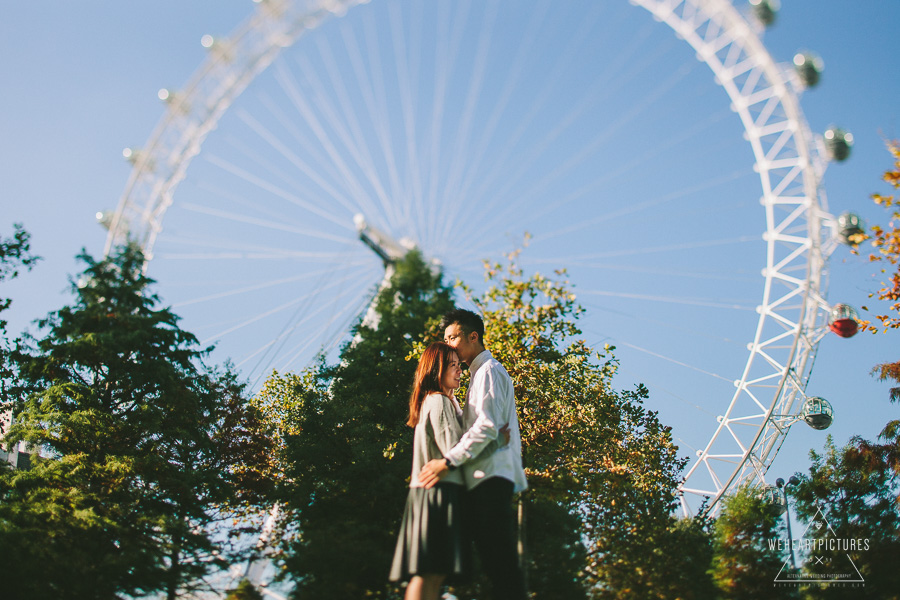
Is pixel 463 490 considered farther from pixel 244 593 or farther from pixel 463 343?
pixel 244 593

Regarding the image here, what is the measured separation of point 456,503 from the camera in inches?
147

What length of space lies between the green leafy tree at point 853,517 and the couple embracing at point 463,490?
402cm

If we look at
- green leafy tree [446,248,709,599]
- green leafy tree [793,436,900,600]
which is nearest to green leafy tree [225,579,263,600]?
green leafy tree [446,248,709,599]

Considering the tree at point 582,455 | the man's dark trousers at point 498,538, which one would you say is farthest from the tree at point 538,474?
the man's dark trousers at point 498,538

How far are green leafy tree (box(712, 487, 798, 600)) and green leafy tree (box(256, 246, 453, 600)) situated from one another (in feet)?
14.1

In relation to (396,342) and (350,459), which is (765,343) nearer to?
(396,342)

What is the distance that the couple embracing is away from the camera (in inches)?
140

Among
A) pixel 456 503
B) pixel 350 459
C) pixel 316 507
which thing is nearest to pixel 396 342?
pixel 350 459

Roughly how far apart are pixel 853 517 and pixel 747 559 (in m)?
4.39

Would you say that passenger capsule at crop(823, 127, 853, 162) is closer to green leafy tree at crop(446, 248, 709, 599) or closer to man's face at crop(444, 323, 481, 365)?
green leafy tree at crop(446, 248, 709, 599)

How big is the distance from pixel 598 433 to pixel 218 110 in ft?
57.6

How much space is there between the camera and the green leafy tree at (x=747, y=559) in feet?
22.6

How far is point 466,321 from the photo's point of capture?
4.61 meters

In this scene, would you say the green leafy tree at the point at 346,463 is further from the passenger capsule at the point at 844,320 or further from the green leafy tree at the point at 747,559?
the passenger capsule at the point at 844,320
